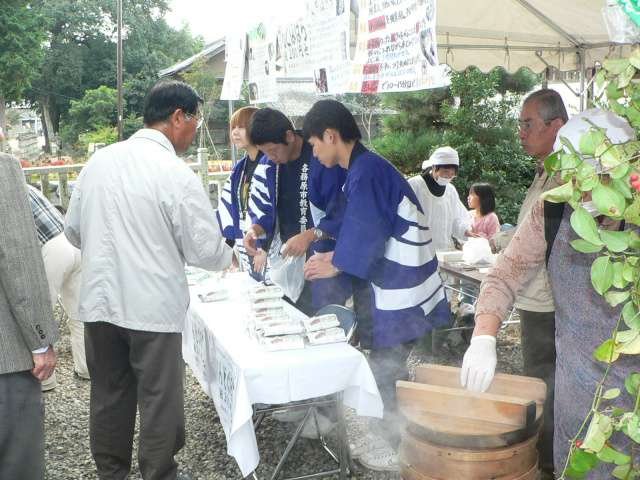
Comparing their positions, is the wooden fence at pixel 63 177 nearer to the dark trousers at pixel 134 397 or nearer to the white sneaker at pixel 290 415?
the white sneaker at pixel 290 415

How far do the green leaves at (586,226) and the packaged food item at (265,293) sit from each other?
2768 millimetres

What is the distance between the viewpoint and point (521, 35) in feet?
18.4

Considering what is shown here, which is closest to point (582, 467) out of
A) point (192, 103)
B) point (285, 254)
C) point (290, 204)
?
point (192, 103)

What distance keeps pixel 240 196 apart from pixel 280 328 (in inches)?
74.5

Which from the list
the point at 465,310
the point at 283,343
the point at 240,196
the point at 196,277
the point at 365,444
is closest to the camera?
the point at 283,343

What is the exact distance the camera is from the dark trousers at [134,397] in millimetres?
2842

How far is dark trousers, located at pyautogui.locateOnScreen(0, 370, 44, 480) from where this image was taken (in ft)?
7.51

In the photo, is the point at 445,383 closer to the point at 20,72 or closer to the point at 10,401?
the point at 10,401

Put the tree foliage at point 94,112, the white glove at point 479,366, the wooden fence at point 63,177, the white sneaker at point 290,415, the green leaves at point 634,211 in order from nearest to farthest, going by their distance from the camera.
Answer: the green leaves at point 634,211 < the white glove at point 479,366 < the white sneaker at point 290,415 < the wooden fence at point 63,177 < the tree foliage at point 94,112

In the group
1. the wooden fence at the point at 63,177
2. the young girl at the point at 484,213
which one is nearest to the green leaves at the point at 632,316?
the young girl at the point at 484,213

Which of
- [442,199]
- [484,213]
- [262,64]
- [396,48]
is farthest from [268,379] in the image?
[484,213]

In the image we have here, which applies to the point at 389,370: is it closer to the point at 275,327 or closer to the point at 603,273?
the point at 275,327

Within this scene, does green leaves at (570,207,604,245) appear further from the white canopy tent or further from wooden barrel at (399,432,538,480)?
the white canopy tent

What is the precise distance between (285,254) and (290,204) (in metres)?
0.43
